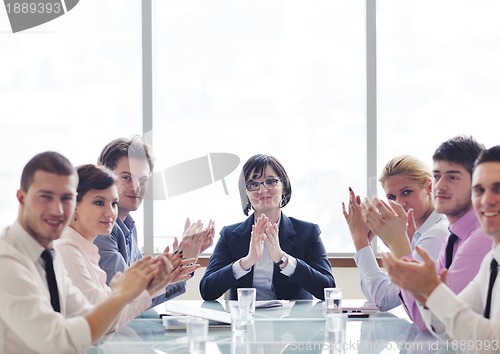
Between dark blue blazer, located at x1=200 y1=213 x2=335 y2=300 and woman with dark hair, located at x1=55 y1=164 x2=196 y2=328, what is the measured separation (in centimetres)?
110

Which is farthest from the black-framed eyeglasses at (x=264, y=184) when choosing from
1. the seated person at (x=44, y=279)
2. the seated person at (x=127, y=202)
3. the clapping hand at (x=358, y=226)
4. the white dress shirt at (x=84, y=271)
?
the seated person at (x=44, y=279)

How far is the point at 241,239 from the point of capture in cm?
399

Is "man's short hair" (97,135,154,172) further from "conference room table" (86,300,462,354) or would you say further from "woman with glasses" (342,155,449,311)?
"woman with glasses" (342,155,449,311)

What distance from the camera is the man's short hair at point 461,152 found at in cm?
247

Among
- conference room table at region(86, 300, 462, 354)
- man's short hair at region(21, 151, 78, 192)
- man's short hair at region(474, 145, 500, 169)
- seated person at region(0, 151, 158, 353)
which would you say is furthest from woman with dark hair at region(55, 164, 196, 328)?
man's short hair at region(474, 145, 500, 169)

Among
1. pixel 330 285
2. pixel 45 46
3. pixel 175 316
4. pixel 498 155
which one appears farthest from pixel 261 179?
pixel 45 46

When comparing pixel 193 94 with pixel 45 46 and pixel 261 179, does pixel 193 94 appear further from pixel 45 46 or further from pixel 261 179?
pixel 261 179

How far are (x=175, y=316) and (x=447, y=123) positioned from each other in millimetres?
3377

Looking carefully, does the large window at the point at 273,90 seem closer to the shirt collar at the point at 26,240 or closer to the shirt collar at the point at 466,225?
the shirt collar at the point at 466,225

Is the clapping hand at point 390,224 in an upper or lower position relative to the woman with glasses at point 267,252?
upper

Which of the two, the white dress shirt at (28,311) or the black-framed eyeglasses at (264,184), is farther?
the black-framed eyeglasses at (264,184)

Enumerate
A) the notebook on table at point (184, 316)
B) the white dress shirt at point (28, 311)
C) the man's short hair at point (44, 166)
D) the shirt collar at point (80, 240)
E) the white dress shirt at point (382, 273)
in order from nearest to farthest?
the white dress shirt at point (28, 311), the man's short hair at point (44, 166), the shirt collar at point (80, 240), the notebook on table at point (184, 316), the white dress shirt at point (382, 273)

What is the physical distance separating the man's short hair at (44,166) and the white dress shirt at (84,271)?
44cm

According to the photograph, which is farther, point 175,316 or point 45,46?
point 45,46
